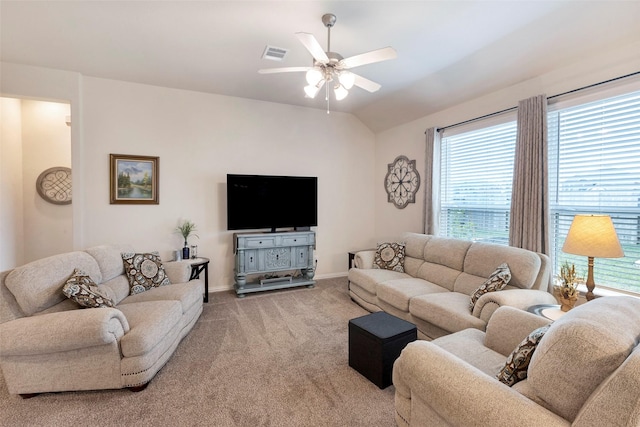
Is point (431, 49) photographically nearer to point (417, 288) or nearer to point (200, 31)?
point (200, 31)

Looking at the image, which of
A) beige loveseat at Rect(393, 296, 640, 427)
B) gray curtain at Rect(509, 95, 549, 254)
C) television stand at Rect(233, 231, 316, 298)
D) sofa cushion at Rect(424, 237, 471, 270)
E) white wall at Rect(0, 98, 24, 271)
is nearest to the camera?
beige loveseat at Rect(393, 296, 640, 427)

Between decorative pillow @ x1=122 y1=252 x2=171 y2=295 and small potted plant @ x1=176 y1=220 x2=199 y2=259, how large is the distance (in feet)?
2.45

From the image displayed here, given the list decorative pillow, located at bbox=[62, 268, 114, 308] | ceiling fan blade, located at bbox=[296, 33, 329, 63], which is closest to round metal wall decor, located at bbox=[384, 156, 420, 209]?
ceiling fan blade, located at bbox=[296, 33, 329, 63]

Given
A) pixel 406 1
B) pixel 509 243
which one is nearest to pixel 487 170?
pixel 509 243

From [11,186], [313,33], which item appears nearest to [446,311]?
[313,33]

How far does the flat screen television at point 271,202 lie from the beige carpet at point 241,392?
1.70 meters

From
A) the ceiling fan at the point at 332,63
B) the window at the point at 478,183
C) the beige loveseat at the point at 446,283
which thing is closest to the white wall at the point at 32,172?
the ceiling fan at the point at 332,63

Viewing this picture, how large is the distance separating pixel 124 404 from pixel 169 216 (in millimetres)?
2725

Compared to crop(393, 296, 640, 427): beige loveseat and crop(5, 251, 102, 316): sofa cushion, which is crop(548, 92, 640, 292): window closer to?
crop(393, 296, 640, 427): beige loveseat

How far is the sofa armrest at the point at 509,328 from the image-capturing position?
1.75m

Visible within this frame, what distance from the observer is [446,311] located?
8.26ft

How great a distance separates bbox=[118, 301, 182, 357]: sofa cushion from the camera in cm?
208

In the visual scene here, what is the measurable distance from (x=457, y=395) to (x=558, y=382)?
37cm

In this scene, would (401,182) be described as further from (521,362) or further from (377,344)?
(521,362)
